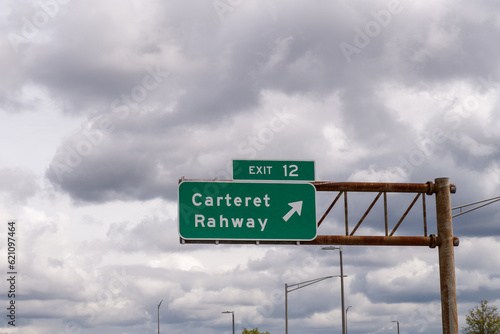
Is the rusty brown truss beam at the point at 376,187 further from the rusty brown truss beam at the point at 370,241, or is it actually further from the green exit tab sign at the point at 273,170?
the rusty brown truss beam at the point at 370,241

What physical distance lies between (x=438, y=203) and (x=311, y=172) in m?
3.56

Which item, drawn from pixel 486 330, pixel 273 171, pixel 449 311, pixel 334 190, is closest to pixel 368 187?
pixel 334 190

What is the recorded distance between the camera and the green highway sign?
59.1 ft

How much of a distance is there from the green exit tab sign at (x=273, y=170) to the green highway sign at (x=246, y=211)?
0.58 ft

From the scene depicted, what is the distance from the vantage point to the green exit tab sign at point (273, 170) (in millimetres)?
18344

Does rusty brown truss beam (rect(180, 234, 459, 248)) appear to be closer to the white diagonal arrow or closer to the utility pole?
the utility pole

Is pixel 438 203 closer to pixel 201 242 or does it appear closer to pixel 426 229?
pixel 426 229

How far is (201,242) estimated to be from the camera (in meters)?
18.1

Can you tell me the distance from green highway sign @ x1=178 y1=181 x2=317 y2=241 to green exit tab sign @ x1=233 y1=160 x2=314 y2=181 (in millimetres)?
176

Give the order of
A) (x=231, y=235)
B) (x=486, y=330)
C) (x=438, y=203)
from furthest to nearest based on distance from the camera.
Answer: (x=486, y=330)
(x=438, y=203)
(x=231, y=235)

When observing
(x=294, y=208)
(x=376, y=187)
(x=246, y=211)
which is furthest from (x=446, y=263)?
(x=246, y=211)

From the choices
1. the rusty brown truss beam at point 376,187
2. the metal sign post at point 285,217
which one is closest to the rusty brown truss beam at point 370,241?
the metal sign post at point 285,217

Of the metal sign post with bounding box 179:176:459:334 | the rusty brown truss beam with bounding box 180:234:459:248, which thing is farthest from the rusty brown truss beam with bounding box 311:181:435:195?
the rusty brown truss beam with bounding box 180:234:459:248

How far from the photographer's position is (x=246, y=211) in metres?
18.2
